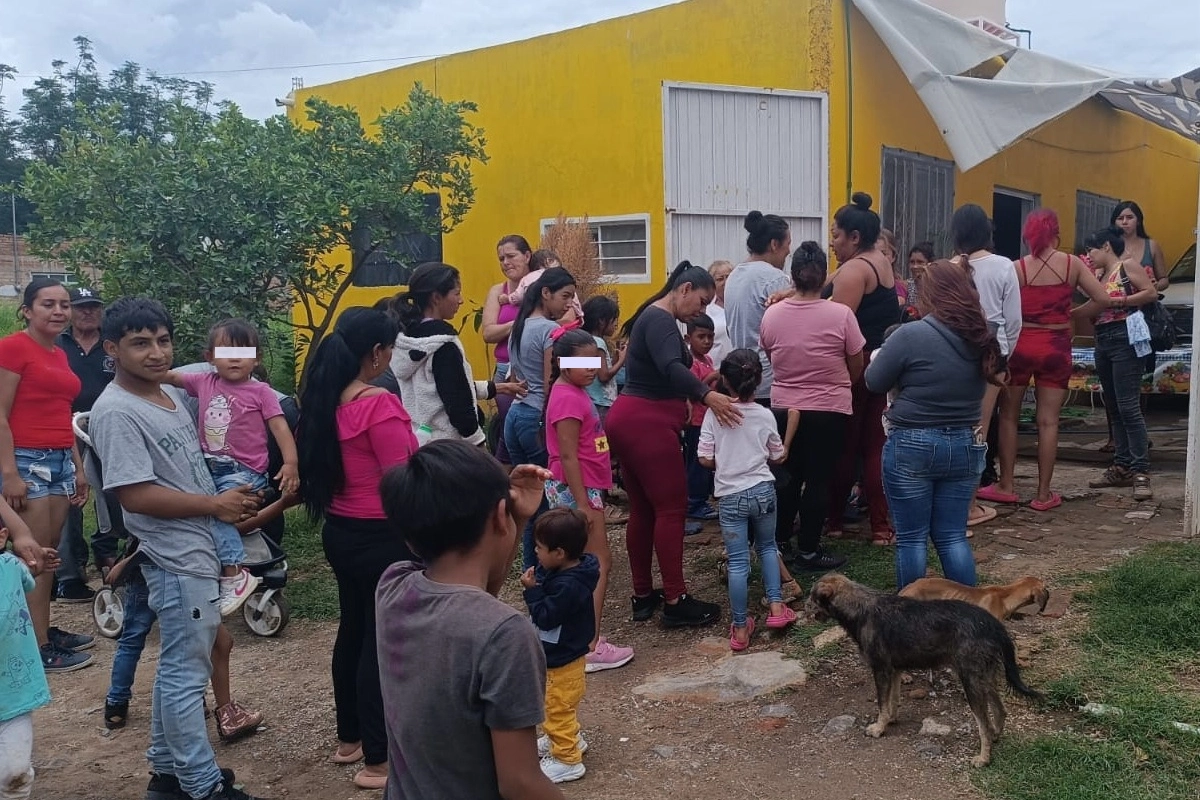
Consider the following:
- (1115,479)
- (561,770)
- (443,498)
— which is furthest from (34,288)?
(1115,479)

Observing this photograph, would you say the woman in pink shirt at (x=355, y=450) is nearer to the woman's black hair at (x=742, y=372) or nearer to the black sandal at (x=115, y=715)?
the black sandal at (x=115, y=715)

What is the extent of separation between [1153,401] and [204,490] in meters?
9.98

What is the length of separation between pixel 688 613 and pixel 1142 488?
11.3 feet

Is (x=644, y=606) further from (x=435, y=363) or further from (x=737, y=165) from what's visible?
(x=737, y=165)

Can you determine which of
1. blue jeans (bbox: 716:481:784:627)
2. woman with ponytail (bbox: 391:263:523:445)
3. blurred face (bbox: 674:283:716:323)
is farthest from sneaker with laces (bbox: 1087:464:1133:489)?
woman with ponytail (bbox: 391:263:523:445)

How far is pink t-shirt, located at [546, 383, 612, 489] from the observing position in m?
4.20

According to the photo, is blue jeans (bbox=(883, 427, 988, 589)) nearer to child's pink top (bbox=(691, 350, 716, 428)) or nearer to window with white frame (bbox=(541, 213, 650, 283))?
child's pink top (bbox=(691, 350, 716, 428))

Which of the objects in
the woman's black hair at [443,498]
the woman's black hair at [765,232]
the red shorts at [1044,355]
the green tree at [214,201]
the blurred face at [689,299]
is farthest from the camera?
the green tree at [214,201]

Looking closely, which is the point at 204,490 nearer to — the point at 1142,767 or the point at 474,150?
the point at 1142,767

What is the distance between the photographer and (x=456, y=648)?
5.46ft

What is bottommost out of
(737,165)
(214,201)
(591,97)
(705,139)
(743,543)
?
(743,543)

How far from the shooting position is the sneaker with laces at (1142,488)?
6070 mm

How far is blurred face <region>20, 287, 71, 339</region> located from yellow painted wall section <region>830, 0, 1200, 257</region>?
6119 mm

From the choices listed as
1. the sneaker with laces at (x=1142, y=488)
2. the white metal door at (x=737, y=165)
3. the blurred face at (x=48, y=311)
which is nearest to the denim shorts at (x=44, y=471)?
the blurred face at (x=48, y=311)
